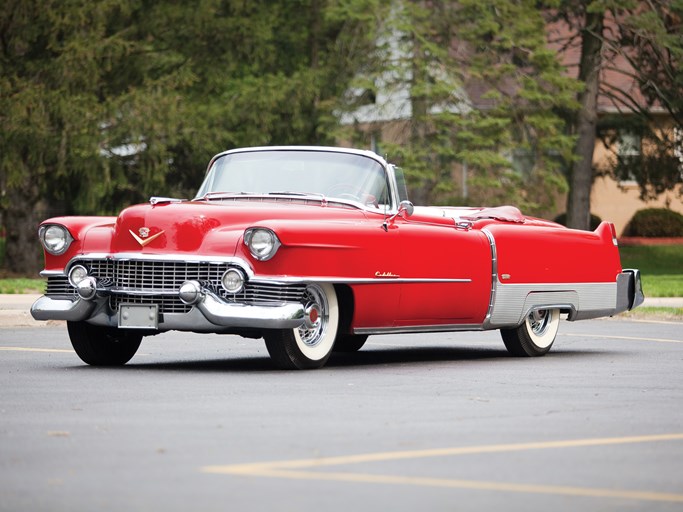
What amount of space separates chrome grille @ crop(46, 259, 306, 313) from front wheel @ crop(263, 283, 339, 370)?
10.4 inches

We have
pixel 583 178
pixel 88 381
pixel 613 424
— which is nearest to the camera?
pixel 613 424

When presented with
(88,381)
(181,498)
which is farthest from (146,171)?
(181,498)

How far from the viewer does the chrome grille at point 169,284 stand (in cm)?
1234

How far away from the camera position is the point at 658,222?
4900 cm

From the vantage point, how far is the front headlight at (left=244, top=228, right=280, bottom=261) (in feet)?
40.3

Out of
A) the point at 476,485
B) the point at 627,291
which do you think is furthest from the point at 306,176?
the point at 476,485

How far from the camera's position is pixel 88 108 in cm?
3394

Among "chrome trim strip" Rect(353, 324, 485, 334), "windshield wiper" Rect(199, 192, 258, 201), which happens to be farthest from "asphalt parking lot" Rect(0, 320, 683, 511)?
"windshield wiper" Rect(199, 192, 258, 201)

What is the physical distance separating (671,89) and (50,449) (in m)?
33.8

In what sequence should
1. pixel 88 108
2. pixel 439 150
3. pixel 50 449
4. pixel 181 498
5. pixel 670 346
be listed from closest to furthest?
Result: 1. pixel 181 498
2. pixel 50 449
3. pixel 670 346
4. pixel 88 108
5. pixel 439 150

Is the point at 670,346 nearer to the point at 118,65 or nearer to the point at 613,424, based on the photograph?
the point at 613,424

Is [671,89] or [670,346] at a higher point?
[671,89]

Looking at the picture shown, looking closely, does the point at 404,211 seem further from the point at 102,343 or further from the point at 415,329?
the point at 102,343

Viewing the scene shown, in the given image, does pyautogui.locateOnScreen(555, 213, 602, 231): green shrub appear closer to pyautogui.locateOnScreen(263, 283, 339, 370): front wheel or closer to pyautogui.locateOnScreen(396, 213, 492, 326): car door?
pyautogui.locateOnScreen(396, 213, 492, 326): car door
